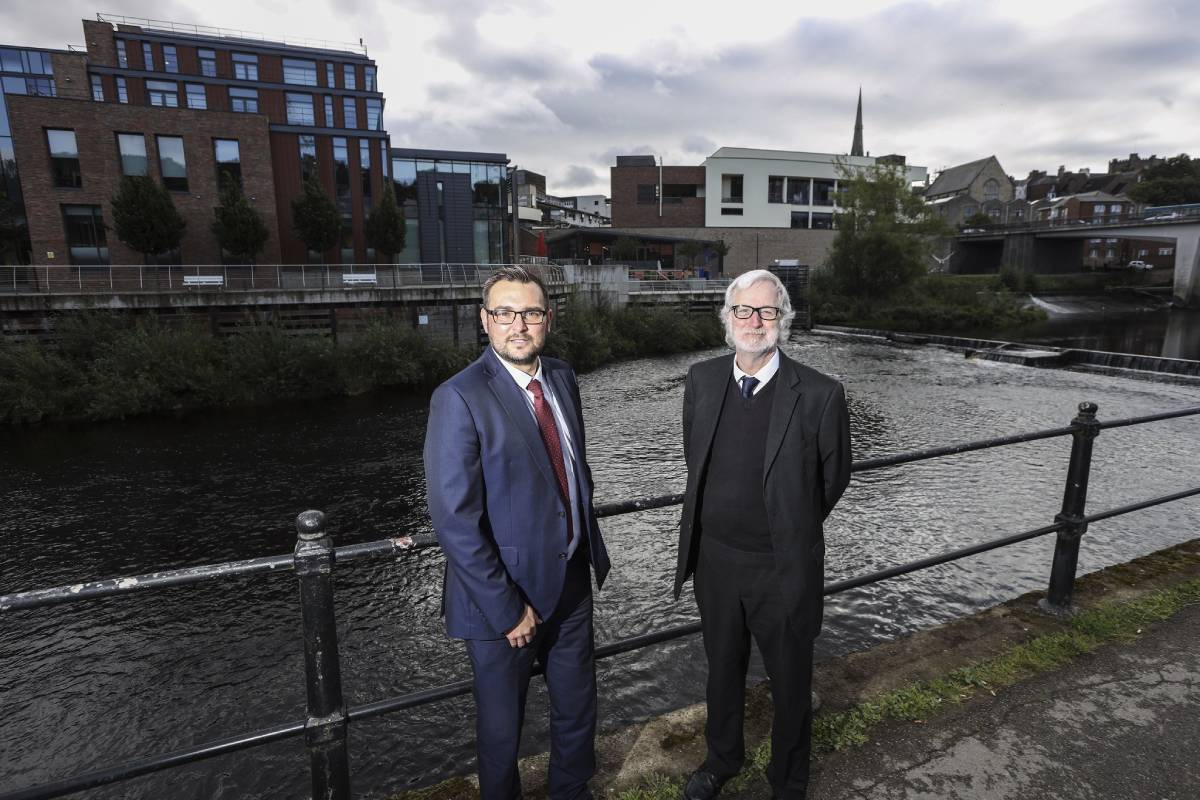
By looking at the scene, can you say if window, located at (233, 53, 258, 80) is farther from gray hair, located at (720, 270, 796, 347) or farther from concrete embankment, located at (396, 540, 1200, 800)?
concrete embankment, located at (396, 540, 1200, 800)

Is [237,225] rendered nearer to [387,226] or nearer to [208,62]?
[387,226]

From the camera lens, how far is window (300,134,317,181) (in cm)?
3922

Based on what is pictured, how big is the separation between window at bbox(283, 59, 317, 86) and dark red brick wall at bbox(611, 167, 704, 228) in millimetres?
27771

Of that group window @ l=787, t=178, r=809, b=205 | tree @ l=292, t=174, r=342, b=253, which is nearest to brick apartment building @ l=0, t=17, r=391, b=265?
tree @ l=292, t=174, r=342, b=253

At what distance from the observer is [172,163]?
108ft

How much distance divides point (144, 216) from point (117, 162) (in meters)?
6.00

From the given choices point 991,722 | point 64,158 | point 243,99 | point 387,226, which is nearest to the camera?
point 991,722

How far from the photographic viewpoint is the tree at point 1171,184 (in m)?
72.1

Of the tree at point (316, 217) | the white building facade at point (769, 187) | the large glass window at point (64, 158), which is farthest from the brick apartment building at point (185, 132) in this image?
the white building facade at point (769, 187)

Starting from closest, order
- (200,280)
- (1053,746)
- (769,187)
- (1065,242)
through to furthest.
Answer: (1053,746), (200,280), (769,187), (1065,242)

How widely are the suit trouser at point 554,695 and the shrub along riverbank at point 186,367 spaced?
21.7 metres

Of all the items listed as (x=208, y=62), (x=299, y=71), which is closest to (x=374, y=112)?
(x=299, y=71)

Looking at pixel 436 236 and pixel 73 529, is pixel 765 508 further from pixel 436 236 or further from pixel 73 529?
pixel 436 236

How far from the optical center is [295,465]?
15172mm
